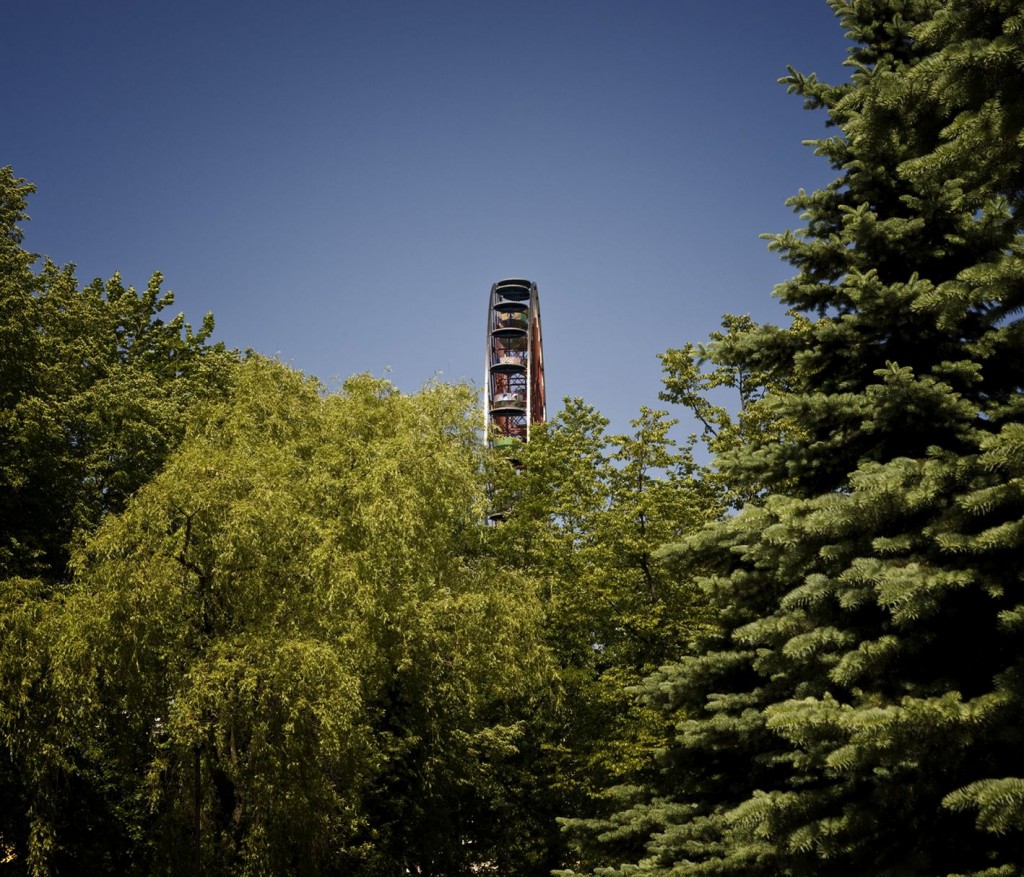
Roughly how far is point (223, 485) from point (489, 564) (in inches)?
282

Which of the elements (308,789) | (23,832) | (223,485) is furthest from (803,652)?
(23,832)

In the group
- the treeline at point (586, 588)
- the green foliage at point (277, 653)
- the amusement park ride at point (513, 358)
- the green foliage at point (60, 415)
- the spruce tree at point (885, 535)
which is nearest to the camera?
the spruce tree at point (885, 535)

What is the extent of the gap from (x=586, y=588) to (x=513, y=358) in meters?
31.4

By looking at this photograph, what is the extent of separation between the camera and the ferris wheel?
149 ft

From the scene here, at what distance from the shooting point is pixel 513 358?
46.1 metres

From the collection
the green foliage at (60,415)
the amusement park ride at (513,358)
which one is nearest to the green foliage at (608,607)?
the green foliage at (60,415)

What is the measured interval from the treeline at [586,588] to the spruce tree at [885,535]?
3cm

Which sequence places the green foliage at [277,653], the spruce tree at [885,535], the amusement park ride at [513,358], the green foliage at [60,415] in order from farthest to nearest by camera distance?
the amusement park ride at [513,358]
the green foliage at [60,415]
the green foliage at [277,653]
the spruce tree at [885,535]

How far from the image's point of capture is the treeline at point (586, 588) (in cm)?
510

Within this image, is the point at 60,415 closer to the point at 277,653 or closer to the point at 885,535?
the point at 277,653

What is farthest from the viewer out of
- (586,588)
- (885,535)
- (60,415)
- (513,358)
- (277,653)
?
(513,358)

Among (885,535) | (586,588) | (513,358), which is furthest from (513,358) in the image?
(885,535)

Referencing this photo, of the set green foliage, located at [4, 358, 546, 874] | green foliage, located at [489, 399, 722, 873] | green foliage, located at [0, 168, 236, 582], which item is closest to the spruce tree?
green foliage, located at [4, 358, 546, 874]

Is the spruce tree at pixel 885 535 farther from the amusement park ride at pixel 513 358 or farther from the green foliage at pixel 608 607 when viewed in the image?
the amusement park ride at pixel 513 358
